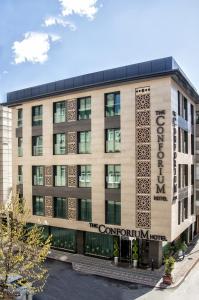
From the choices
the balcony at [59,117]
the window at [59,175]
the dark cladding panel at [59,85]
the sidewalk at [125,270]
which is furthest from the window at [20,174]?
the dark cladding panel at [59,85]

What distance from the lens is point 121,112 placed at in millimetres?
27312

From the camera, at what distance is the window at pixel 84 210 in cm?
2923

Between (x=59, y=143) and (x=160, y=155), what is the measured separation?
11216 mm

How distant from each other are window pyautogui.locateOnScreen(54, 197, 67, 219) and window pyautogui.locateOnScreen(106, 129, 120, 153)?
755cm

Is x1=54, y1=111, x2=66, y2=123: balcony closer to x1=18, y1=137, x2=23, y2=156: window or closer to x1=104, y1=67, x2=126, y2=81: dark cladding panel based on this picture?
x1=18, y1=137, x2=23, y2=156: window

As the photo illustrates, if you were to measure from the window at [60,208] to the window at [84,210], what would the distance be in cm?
182

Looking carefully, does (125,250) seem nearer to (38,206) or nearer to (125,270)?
(125,270)

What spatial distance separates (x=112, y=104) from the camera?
92.1 feet

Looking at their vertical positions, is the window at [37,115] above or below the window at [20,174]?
above

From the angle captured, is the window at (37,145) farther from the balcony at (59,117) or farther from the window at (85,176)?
the window at (85,176)

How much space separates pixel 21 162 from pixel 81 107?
1006 centimetres

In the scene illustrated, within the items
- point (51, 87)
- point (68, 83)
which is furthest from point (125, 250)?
point (51, 87)

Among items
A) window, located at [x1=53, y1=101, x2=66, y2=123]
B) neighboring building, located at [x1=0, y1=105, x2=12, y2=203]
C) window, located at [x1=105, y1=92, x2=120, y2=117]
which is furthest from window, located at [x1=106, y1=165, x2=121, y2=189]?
neighboring building, located at [x1=0, y1=105, x2=12, y2=203]

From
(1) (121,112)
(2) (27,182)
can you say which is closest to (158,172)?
(1) (121,112)
